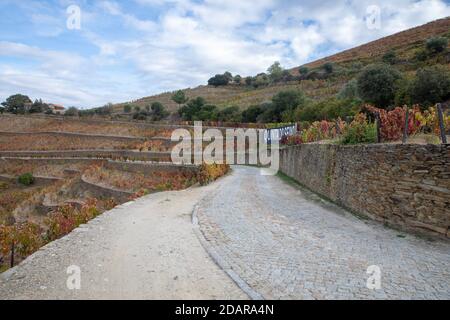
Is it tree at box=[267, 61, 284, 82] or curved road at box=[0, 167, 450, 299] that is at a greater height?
tree at box=[267, 61, 284, 82]

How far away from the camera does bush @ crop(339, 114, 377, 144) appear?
10078mm

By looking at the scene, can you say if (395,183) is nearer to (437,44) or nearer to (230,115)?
(230,115)

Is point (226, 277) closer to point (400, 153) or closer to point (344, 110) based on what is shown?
point (400, 153)

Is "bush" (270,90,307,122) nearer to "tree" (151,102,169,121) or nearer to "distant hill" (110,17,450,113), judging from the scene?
"distant hill" (110,17,450,113)

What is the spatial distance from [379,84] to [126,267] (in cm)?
1965

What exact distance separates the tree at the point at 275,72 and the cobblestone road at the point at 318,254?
63.3 m

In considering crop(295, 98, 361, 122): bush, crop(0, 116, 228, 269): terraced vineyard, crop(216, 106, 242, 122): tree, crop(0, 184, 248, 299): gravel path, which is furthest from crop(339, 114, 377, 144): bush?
crop(216, 106, 242, 122): tree

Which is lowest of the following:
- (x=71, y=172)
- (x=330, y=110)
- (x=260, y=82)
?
(x=71, y=172)

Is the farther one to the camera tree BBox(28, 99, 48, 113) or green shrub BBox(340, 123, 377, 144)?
tree BBox(28, 99, 48, 113)

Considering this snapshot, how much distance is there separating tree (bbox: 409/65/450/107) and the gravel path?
14.3m

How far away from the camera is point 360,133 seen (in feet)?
34.5

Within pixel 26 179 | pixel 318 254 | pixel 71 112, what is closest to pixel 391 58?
pixel 26 179
